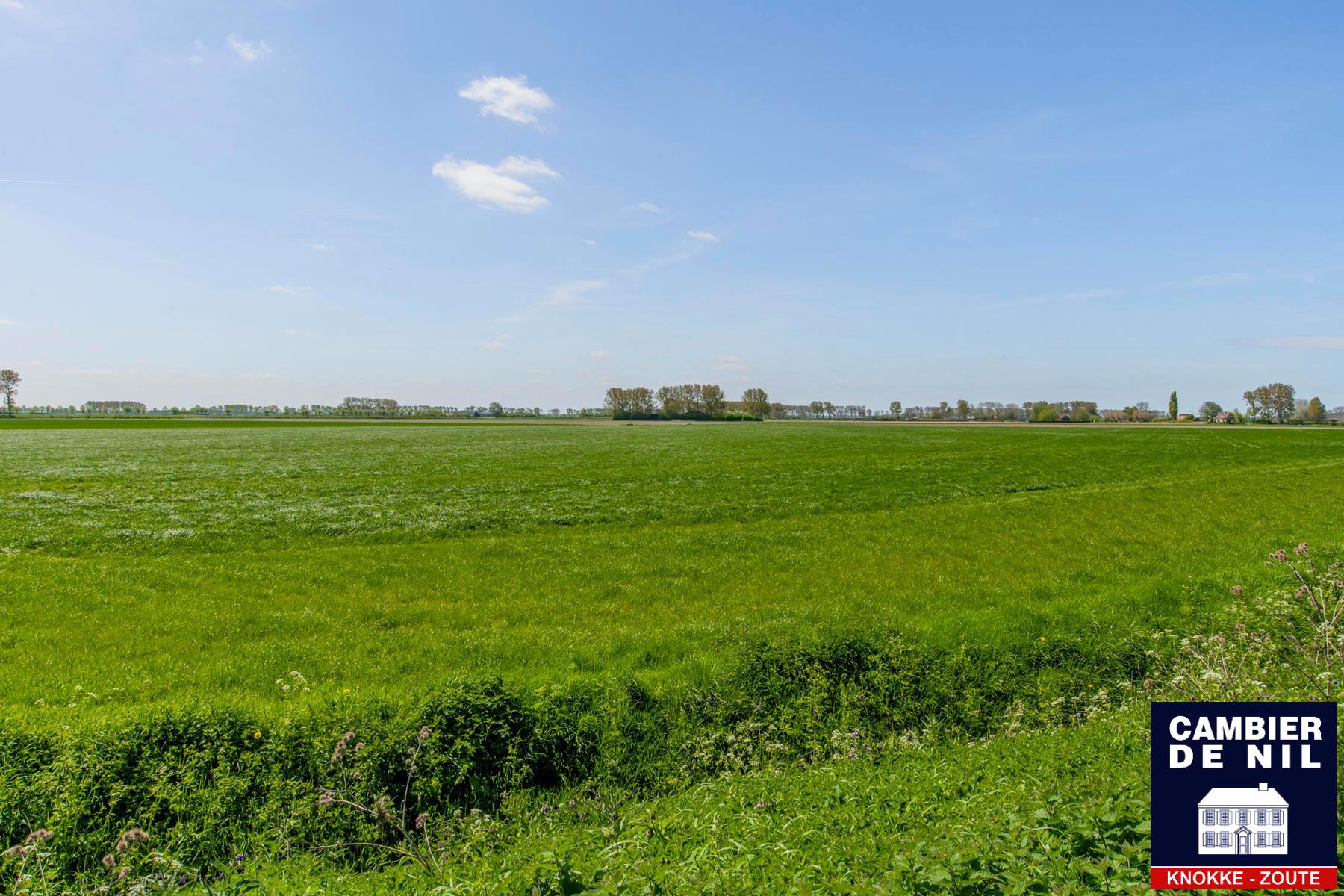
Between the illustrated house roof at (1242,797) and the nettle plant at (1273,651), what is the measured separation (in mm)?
2819

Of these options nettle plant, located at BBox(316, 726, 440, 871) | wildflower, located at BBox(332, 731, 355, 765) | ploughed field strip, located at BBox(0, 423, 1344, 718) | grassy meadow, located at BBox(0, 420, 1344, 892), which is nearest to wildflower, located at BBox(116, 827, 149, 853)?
grassy meadow, located at BBox(0, 420, 1344, 892)

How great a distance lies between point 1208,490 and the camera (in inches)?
1105

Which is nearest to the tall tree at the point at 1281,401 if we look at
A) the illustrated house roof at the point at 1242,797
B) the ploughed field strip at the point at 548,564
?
the ploughed field strip at the point at 548,564

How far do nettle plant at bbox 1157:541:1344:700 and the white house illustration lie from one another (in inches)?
116

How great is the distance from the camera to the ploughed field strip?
381 inches

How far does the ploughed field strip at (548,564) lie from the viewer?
9672 millimetres

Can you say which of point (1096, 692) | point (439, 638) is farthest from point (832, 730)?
point (439, 638)

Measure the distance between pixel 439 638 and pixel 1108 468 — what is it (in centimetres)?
4307

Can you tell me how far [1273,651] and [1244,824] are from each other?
7.23 metres

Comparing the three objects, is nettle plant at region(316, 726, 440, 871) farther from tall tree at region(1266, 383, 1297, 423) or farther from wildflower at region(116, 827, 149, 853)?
tall tree at region(1266, 383, 1297, 423)

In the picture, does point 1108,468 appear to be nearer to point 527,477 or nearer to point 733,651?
point 527,477

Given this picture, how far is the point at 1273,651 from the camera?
898cm

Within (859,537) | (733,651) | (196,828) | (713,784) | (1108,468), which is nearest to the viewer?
(196,828)

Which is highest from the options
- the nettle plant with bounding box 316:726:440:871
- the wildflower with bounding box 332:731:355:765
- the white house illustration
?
the white house illustration
